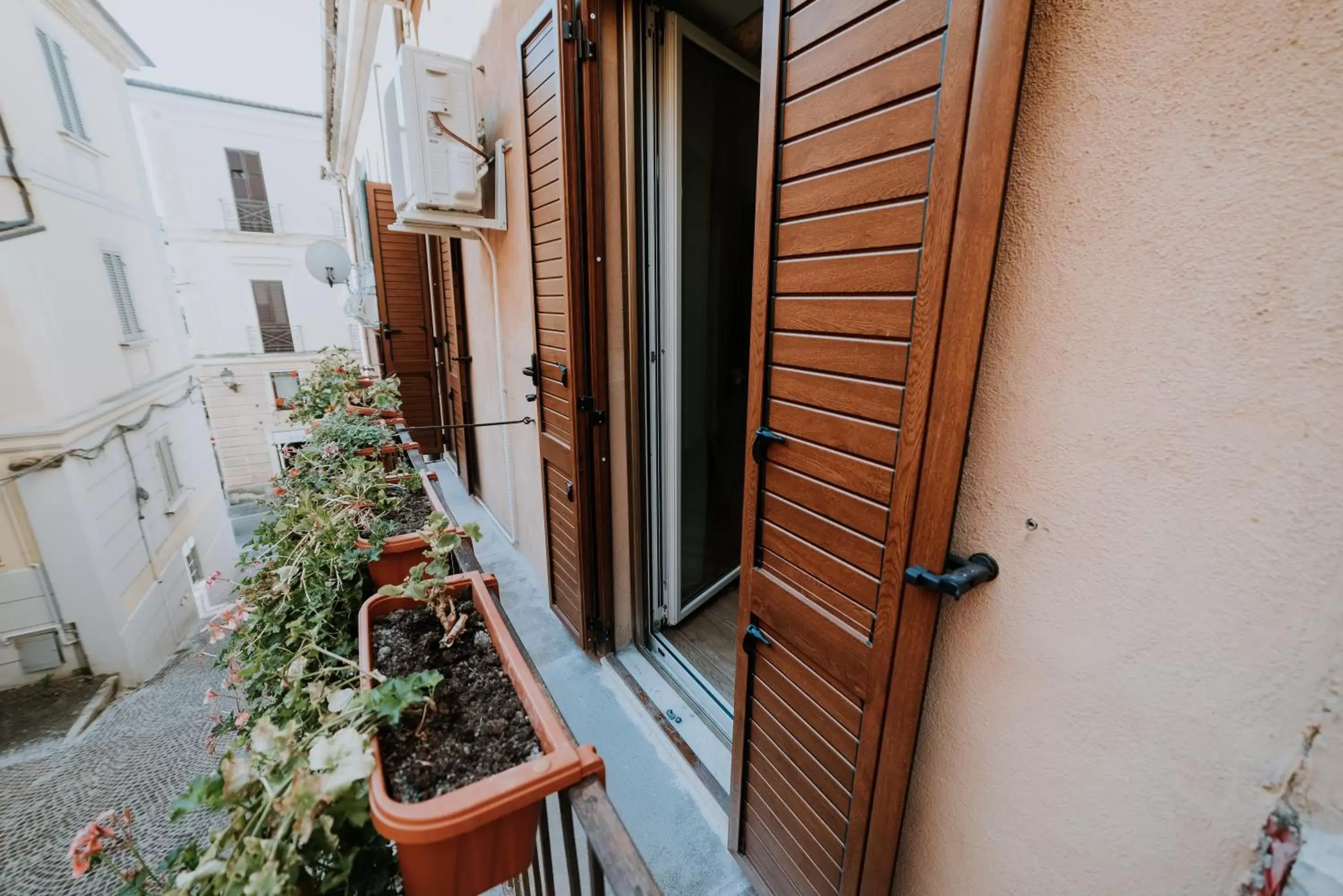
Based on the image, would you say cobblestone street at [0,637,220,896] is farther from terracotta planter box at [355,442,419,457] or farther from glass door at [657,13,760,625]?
glass door at [657,13,760,625]

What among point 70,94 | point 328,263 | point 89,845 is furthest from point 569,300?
point 70,94

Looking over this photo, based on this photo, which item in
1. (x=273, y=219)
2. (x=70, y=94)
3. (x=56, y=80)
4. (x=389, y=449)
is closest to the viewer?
(x=389, y=449)

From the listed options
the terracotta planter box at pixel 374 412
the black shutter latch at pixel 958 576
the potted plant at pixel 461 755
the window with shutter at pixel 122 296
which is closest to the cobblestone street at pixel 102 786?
the terracotta planter box at pixel 374 412

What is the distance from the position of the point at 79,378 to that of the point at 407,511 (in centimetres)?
494

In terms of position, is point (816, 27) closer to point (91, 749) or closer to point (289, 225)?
point (91, 749)

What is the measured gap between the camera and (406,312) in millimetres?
4723

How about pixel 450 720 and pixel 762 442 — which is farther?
pixel 762 442

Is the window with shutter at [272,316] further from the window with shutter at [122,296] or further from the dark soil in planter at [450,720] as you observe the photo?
the dark soil in planter at [450,720]

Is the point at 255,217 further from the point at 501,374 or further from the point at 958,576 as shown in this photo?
the point at 958,576

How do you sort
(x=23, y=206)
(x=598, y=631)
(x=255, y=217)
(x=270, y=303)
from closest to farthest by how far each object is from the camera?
(x=598, y=631) < (x=23, y=206) < (x=255, y=217) < (x=270, y=303)

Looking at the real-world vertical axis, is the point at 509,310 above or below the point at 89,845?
above

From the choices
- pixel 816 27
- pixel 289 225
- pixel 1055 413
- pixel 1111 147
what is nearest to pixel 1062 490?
pixel 1055 413

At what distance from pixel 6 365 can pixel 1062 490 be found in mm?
6382

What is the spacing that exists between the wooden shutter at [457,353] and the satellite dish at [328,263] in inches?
106
